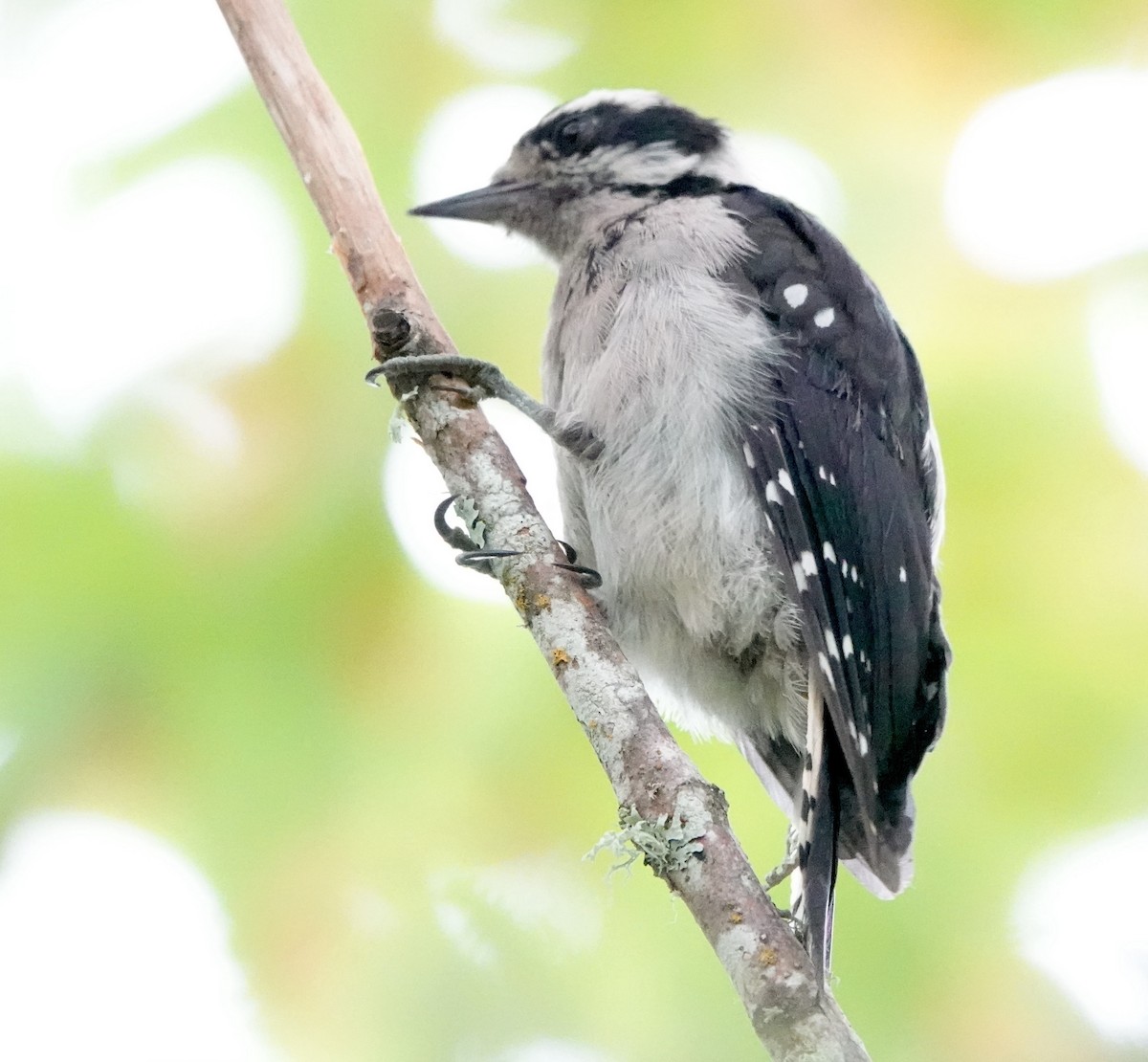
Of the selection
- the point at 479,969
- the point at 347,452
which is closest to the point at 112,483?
the point at 347,452

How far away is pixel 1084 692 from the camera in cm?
269

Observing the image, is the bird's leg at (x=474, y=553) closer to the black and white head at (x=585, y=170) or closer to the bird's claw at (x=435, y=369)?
the bird's claw at (x=435, y=369)

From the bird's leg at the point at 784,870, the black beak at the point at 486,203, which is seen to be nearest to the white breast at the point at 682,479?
the bird's leg at the point at 784,870

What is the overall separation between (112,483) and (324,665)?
0.59 m

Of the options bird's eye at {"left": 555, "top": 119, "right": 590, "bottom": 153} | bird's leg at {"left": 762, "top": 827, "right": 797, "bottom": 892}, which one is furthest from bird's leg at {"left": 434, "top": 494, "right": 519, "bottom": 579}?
bird's eye at {"left": 555, "top": 119, "right": 590, "bottom": 153}

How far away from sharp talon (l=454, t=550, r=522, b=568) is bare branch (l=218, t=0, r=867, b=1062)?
0.03 feet

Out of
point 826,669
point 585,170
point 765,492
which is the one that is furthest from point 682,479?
point 585,170

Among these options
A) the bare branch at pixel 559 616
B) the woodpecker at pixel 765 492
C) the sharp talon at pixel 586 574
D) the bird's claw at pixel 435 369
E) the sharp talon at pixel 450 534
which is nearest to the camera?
the bare branch at pixel 559 616

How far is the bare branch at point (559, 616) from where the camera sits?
1520 mm

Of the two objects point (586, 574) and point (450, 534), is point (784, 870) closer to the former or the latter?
point (586, 574)

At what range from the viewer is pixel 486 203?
2846mm

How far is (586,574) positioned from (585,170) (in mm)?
1085

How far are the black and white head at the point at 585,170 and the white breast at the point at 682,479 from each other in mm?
318

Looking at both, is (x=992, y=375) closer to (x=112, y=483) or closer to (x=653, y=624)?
(x=653, y=624)
